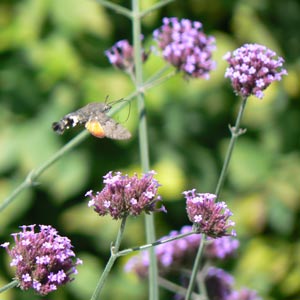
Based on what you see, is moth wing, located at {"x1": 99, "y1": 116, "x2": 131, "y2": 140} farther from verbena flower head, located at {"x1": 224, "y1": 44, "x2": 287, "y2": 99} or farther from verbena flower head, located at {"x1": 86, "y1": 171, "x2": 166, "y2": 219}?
verbena flower head, located at {"x1": 224, "y1": 44, "x2": 287, "y2": 99}

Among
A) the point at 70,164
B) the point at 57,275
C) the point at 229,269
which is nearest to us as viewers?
the point at 57,275

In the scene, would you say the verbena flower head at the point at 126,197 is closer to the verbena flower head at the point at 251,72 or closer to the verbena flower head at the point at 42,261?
the verbena flower head at the point at 42,261

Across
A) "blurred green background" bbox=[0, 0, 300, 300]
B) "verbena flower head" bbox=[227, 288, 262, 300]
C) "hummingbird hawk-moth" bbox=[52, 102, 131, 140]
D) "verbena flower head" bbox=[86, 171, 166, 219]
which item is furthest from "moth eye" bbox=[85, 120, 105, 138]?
"blurred green background" bbox=[0, 0, 300, 300]

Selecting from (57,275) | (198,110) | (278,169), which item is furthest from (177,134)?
(57,275)

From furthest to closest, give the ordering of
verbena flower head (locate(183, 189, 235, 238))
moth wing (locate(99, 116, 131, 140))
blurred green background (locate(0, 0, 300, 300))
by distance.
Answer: blurred green background (locate(0, 0, 300, 300))
moth wing (locate(99, 116, 131, 140))
verbena flower head (locate(183, 189, 235, 238))

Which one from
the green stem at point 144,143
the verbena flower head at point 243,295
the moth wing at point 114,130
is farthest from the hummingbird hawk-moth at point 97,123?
the verbena flower head at point 243,295

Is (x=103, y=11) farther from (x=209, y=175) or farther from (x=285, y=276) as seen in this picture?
(x=285, y=276)

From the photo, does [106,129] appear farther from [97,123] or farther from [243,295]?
[243,295]
